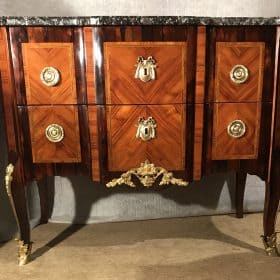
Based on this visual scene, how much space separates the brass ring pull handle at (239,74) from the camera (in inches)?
39.5

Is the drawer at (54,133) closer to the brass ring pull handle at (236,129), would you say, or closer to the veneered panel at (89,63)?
the veneered panel at (89,63)

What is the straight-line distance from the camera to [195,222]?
152cm

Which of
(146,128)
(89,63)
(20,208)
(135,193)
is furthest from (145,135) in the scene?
(135,193)

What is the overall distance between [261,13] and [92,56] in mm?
844

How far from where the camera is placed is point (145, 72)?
3.17 ft

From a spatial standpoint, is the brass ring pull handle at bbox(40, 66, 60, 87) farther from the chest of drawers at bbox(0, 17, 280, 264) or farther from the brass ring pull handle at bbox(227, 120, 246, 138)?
the brass ring pull handle at bbox(227, 120, 246, 138)

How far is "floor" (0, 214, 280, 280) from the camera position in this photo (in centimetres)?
116

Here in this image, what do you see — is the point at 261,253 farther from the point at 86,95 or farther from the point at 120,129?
the point at 86,95

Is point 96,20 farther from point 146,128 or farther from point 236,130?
point 236,130

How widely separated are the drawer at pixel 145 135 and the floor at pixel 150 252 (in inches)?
14.7

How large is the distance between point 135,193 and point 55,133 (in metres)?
0.64

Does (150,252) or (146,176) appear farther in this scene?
(150,252)

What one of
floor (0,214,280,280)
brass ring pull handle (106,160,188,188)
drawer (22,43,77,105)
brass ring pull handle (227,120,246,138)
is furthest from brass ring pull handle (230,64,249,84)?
floor (0,214,280,280)

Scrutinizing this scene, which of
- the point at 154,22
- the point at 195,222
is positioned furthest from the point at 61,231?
the point at 154,22
